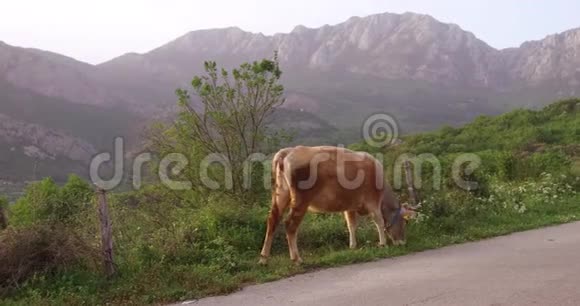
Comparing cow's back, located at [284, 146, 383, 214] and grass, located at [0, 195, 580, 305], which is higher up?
cow's back, located at [284, 146, 383, 214]

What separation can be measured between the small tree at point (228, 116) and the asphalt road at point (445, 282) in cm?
555

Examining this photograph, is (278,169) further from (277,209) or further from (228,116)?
(228,116)

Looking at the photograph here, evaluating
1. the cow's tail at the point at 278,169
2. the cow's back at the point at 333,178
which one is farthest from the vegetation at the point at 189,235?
the cow's tail at the point at 278,169

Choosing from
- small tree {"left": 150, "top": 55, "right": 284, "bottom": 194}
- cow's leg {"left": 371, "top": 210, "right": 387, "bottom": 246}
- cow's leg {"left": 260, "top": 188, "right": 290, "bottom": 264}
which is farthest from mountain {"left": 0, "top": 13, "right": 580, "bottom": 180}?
cow's leg {"left": 260, "top": 188, "right": 290, "bottom": 264}

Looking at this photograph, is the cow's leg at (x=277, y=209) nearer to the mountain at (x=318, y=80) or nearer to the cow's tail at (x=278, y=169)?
the cow's tail at (x=278, y=169)

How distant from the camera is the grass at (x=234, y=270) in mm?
7270

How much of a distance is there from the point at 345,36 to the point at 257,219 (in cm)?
17167

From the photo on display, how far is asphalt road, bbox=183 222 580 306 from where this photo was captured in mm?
6430

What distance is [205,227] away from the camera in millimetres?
10195

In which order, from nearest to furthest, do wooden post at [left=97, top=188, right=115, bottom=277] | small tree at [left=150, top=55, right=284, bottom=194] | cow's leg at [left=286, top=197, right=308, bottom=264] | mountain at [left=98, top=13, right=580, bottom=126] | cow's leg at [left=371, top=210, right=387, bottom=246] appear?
wooden post at [left=97, top=188, right=115, bottom=277] < cow's leg at [left=286, top=197, right=308, bottom=264] < cow's leg at [left=371, top=210, right=387, bottom=246] < small tree at [left=150, top=55, right=284, bottom=194] < mountain at [left=98, top=13, right=580, bottom=126]

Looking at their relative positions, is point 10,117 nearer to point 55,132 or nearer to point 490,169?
point 55,132

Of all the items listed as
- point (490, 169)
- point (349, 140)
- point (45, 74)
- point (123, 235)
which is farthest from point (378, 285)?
point (45, 74)

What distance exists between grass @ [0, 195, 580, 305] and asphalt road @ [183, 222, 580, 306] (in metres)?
0.32

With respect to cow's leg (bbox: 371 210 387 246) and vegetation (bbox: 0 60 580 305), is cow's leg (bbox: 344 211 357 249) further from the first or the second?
cow's leg (bbox: 371 210 387 246)
